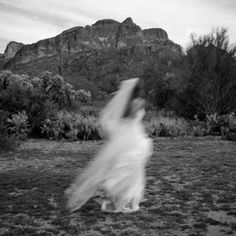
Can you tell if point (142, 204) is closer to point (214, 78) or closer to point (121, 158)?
point (121, 158)

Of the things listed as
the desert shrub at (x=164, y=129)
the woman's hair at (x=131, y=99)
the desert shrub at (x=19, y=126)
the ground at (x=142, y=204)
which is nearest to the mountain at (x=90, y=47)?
the desert shrub at (x=164, y=129)

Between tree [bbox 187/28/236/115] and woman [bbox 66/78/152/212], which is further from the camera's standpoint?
tree [bbox 187/28/236/115]

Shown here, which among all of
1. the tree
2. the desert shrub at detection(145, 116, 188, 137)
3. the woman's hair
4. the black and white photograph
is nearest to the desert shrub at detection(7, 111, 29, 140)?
the black and white photograph

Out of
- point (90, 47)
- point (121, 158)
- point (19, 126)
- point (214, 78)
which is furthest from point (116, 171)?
point (90, 47)

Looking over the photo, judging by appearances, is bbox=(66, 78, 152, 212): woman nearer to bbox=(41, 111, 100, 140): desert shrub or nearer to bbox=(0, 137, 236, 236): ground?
bbox=(0, 137, 236, 236): ground

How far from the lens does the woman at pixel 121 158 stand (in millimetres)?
5559

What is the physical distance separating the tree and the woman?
1839 cm

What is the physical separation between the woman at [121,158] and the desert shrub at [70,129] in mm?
9108

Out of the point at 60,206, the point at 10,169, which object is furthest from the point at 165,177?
the point at 10,169

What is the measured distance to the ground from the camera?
5.22 meters

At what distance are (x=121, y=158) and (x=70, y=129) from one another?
33.8ft

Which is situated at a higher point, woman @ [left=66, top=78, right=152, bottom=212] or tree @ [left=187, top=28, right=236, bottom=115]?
tree @ [left=187, top=28, right=236, bottom=115]

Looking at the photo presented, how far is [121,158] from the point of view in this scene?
5.55 metres

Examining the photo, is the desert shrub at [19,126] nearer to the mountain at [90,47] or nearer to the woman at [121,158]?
the woman at [121,158]
